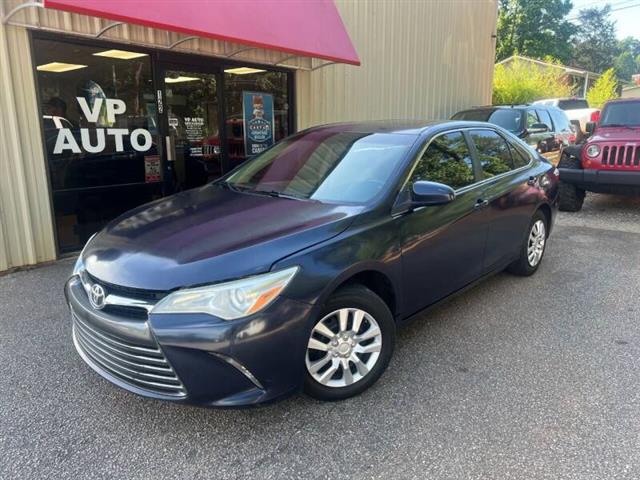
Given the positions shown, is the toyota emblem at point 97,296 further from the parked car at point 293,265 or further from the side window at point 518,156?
the side window at point 518,156

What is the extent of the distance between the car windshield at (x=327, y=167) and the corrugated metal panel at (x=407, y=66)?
4588 mm

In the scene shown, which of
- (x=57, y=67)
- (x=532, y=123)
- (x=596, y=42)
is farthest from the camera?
(x=596, y=42)

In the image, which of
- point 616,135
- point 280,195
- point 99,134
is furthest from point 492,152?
point 616,135

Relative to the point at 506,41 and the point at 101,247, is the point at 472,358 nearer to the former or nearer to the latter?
the point at 101,247

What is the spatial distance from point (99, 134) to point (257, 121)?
107 inches

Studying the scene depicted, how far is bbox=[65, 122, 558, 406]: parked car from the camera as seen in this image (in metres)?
2.37

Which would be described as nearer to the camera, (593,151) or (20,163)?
(20,163)

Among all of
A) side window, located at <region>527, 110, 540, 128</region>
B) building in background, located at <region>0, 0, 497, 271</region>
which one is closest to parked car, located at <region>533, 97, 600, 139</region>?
side window, located at <region>527, 110, 540, 128</region>

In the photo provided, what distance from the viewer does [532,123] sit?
9.95m

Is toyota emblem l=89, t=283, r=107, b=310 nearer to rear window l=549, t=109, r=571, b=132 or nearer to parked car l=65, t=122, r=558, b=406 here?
parked car l=65, t=122, r=558, b=406

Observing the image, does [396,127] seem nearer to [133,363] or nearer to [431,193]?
[431,193]

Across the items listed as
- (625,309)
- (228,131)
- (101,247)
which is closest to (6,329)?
(101,247)

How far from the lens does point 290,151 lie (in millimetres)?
4023

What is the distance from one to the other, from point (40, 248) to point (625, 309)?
19.3ft
